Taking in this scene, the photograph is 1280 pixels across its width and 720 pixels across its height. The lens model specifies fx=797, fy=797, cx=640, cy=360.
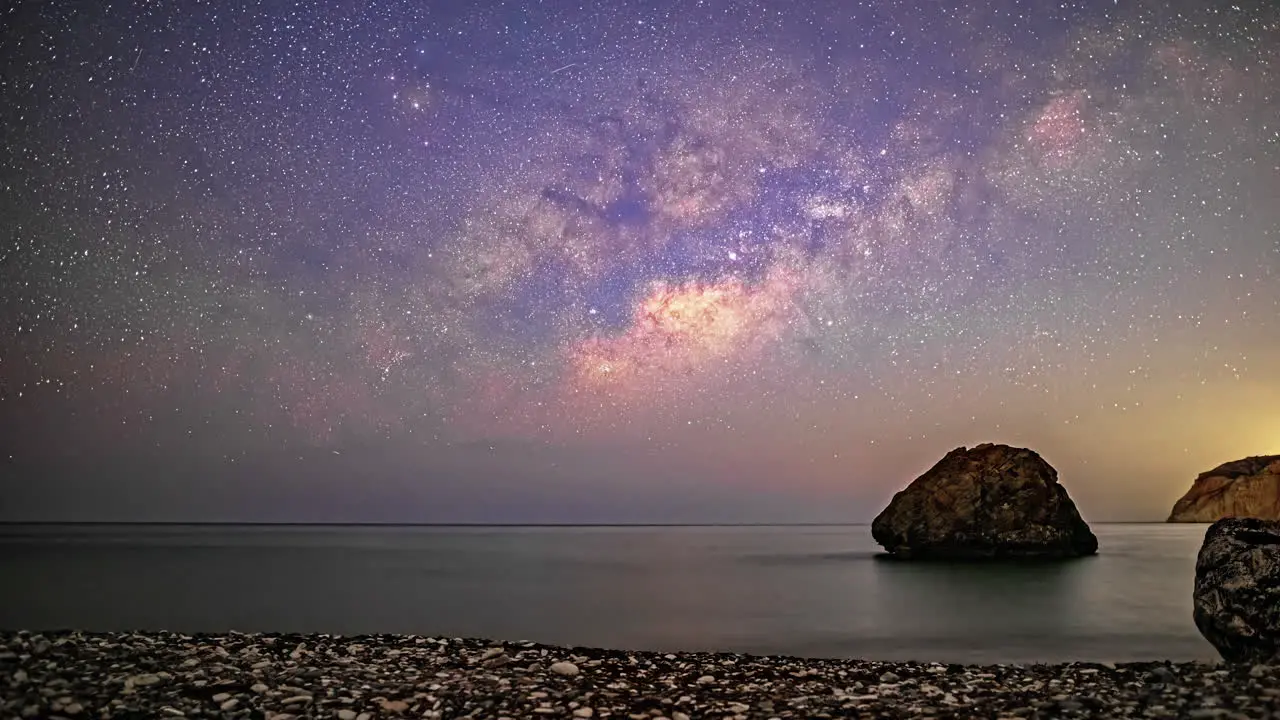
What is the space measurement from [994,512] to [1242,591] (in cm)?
7188

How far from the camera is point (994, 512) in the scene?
8188 centimetres

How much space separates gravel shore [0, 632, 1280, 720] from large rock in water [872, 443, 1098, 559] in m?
73.3

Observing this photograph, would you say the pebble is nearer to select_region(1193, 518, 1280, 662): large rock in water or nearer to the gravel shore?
the gravel shore

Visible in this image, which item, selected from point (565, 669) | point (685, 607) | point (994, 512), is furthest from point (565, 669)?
point (994, 512)

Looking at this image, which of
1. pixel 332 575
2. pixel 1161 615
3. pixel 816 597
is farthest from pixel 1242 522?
pixel 332 575

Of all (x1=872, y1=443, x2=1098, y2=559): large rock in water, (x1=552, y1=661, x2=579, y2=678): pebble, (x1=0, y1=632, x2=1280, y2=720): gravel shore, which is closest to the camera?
(x1=0, y1=632, x2=1280, y2=720): gravel shore

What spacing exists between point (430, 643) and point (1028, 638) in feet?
75.1

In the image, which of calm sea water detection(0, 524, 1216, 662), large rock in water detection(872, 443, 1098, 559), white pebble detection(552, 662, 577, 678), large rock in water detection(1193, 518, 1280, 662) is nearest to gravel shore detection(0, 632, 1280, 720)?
white pebble detection(552, 662, 577, 678)

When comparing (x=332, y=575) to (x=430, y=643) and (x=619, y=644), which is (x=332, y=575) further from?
(x=430, y=643)

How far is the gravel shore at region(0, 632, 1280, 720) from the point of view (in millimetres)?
10438

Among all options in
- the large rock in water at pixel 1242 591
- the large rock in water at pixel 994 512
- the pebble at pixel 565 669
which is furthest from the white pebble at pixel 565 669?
the large rock in water at pixel 994 512

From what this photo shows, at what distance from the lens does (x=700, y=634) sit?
28.4m

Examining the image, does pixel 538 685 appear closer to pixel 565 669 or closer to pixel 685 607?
pixel 565 669

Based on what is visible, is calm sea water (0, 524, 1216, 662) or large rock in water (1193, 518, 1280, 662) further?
calm sea water (0, 524, 1216, 662)
